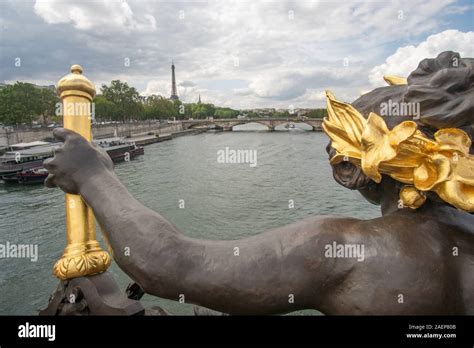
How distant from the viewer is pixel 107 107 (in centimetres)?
5122

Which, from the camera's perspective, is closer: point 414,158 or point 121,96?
point 414,158

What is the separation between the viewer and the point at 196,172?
Result: 23.8 metres

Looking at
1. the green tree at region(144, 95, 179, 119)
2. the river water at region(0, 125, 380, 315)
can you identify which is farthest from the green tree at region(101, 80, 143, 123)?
the river water at region(0, 125, 380, 315)

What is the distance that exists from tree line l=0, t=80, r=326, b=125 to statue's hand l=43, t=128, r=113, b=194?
9.71 m

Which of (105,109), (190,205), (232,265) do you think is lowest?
(190,205)

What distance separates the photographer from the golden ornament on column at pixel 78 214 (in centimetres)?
160

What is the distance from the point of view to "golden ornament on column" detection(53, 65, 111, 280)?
160 centimetres

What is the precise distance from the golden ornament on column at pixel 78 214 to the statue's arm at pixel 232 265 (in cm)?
40
